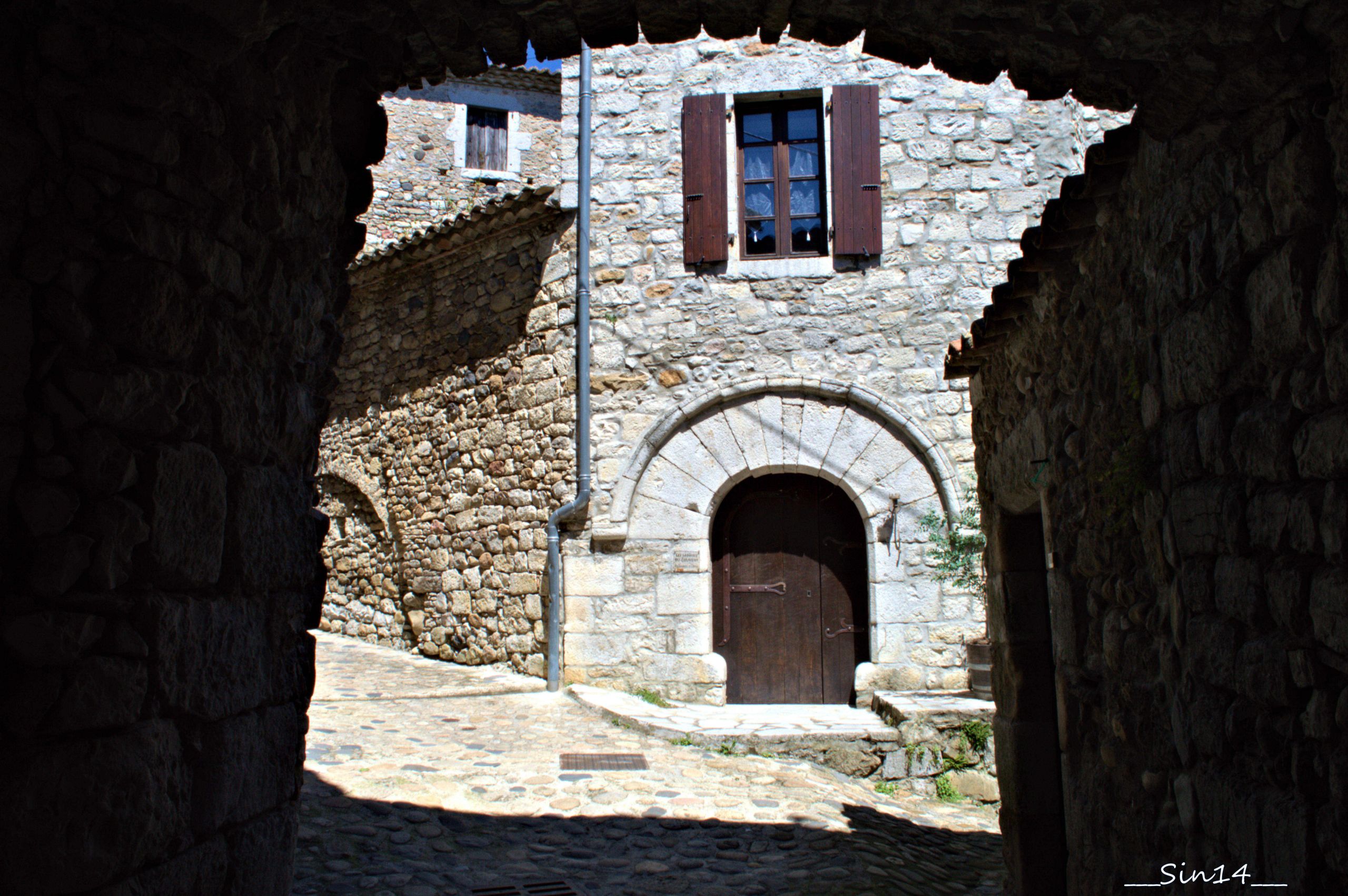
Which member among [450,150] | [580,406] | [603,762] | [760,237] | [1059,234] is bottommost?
[603,762]

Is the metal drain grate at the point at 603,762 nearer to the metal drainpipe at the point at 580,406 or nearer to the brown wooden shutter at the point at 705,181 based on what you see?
the metal drainpipe at the point at 580,406

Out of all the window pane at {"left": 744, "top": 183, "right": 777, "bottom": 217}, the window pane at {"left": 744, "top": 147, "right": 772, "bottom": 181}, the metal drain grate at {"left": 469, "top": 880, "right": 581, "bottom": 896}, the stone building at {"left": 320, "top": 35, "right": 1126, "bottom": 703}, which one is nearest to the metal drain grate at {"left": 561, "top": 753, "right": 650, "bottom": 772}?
the metal drain grate at {"left": 469, "top": 880, "right": 581, "bottom": 896}

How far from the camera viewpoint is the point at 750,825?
4539mm

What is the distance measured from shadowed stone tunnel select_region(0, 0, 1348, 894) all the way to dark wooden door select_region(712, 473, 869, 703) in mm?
4762

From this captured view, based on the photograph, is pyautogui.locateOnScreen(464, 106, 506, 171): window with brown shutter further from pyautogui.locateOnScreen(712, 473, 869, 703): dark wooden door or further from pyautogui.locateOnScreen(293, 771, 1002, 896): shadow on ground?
pyautogui.locateOnScreen(293, 771, 1002, 896): shadow on ground

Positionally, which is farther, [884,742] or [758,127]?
[758,127]

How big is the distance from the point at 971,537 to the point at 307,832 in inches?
179

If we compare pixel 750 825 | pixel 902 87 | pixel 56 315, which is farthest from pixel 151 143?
pixel 902 87

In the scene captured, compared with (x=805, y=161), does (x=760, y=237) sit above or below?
below

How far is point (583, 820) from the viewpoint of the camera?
175 inches

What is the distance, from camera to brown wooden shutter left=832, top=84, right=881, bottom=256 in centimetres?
750

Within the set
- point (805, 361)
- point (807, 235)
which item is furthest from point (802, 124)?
point (805, 361)

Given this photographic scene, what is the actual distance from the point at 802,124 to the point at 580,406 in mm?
2880

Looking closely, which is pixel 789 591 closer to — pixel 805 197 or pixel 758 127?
pixel 805 197
